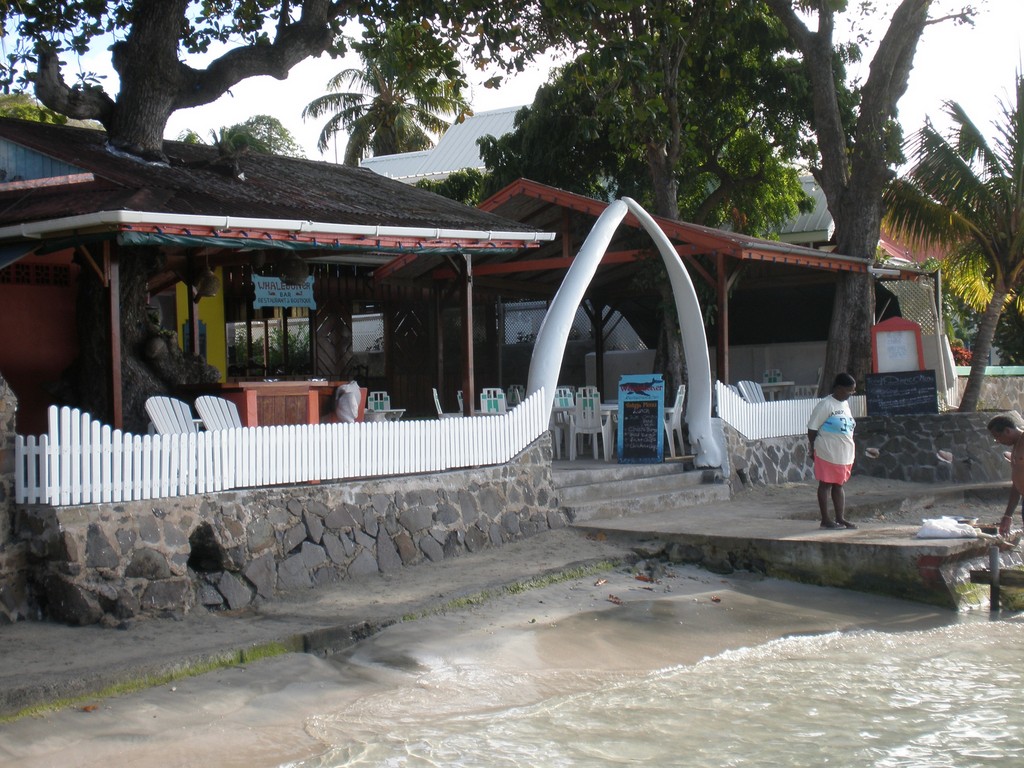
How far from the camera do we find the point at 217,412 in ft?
32.5

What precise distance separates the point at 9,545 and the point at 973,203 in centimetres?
1449

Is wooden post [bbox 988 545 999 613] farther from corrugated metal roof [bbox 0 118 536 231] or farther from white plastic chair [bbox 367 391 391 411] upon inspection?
white plastic chair [bbox 367 391 391 411]

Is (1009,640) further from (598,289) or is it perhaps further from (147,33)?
(598,289)

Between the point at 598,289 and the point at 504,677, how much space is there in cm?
1306

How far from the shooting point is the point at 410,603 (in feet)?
28.2

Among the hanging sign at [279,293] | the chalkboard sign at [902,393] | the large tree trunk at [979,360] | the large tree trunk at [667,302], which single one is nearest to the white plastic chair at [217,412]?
the hanging sign at [279,293]

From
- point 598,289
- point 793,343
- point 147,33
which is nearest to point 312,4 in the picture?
point 147,33

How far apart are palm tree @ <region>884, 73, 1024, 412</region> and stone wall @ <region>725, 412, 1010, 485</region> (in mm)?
1389

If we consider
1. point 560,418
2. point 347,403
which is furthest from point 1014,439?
point 560,418

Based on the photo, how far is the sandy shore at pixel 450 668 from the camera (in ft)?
19.5

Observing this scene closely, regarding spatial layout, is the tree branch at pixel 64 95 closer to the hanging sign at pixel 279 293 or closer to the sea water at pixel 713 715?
the hanging sign at pixel 279 293

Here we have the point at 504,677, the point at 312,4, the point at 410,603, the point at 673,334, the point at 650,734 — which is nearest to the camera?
the point at 650,734

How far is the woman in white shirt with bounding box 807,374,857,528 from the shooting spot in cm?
1085

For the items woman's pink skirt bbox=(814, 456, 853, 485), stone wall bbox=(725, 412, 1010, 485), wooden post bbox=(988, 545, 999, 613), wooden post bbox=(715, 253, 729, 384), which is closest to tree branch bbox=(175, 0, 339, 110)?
wooden post bbox=(715, 253, 729, 384)
